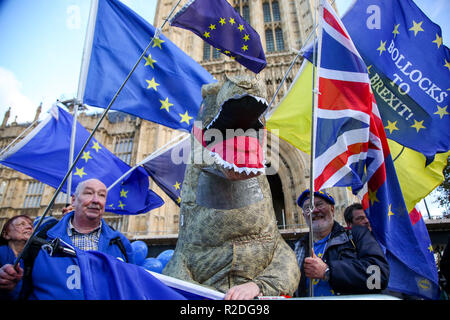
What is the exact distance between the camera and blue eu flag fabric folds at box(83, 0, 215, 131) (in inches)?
139

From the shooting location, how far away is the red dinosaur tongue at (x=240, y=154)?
3.51ft

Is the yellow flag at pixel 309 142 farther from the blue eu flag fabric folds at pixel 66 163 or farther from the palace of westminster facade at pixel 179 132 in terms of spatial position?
the palace of westminster facade at pixel 179 132

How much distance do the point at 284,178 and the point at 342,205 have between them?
2675 mm

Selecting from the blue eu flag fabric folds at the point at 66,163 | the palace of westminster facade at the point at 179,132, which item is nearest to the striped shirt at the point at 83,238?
the blue eu flag fabric folds at the point at 66,163

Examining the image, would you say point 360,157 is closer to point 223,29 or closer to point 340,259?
point 340,259

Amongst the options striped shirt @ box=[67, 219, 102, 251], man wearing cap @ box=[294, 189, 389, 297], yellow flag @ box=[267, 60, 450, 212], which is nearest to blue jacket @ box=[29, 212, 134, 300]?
striped shirt @ box=[67, 219, 102, 251]

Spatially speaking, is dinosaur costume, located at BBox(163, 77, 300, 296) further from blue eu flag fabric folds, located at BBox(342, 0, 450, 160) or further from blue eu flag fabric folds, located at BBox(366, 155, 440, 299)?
blue eu flag fabric folds, located at BBox(342, 0, 450, 160)

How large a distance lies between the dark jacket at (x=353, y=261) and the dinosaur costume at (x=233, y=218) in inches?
15.5

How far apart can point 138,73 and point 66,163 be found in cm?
190

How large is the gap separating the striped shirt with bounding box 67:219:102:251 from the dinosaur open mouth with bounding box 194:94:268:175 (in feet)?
3.71

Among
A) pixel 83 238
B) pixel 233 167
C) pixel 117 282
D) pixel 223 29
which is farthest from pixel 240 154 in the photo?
pixel 223 29

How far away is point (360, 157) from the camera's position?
2.17 metres
